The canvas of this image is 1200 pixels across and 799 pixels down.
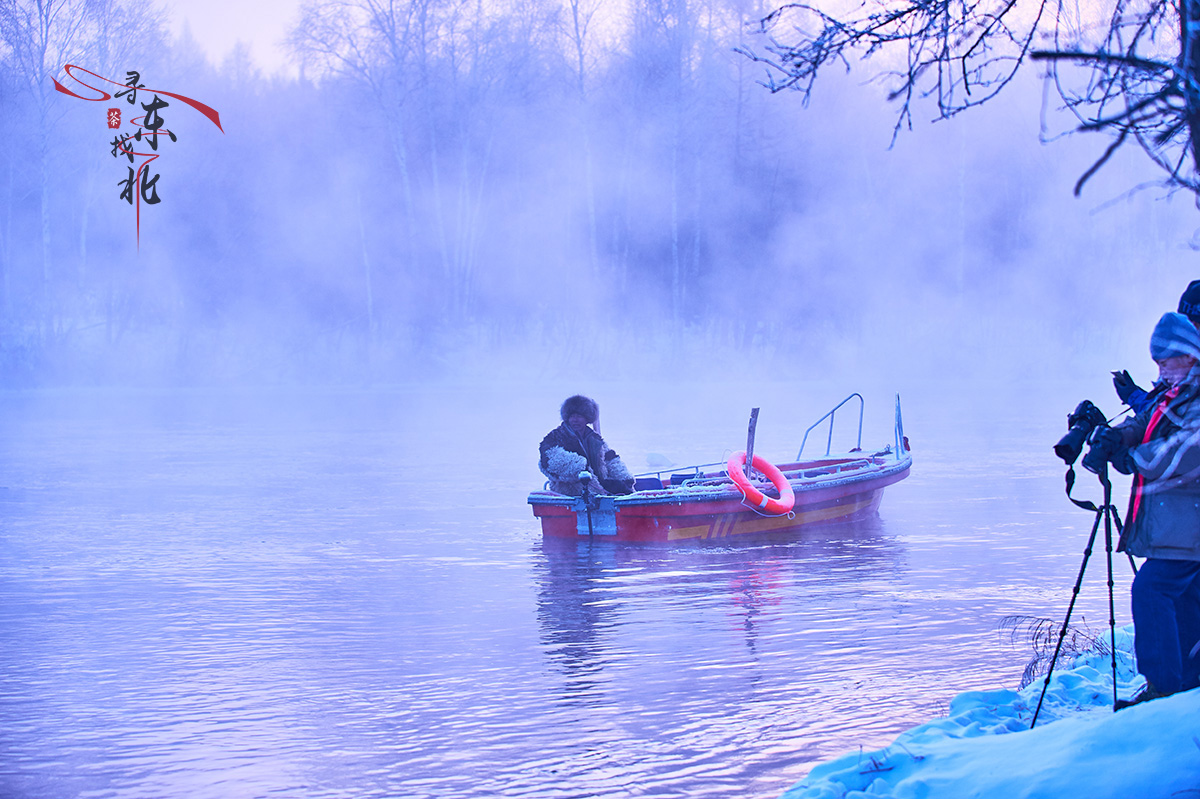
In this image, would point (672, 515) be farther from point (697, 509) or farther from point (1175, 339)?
point (1175, 339)

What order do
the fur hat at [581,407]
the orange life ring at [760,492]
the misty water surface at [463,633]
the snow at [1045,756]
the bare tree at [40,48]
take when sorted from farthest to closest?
the bare tree at [40,48] → the orange life ring at [760,492] → the fur hat at [581,407] → the misty water surface at [463,633] → the snow at [1045,756]

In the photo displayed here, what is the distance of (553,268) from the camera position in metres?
38.7

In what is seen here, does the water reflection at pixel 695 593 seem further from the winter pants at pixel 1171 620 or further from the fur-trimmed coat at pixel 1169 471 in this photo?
the fur-trimmed coat at pixel 1169 471

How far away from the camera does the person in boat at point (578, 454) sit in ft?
33.9

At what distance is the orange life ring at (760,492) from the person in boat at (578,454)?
1.05 m

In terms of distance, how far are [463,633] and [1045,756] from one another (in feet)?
15.6

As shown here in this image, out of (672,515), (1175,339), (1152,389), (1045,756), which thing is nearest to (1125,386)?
(1152,389)

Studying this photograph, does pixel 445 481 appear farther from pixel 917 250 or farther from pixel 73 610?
pixel 917 250

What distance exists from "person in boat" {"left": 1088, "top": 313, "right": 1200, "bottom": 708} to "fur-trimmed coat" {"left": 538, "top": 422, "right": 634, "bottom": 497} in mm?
6871

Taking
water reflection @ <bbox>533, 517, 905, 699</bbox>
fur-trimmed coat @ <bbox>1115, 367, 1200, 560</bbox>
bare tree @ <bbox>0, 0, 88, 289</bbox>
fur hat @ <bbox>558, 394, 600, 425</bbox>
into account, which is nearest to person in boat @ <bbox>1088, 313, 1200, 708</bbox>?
fur-trimmed coat @ <bbox>1115, 367, 1200, 560</bbox>

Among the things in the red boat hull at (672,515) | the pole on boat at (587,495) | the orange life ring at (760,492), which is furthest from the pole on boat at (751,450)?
the pole on boat at (587,495)

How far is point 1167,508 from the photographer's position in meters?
3.67

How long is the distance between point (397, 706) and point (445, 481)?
1018cm

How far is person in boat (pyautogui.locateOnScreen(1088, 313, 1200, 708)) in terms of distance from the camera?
3607 mm
